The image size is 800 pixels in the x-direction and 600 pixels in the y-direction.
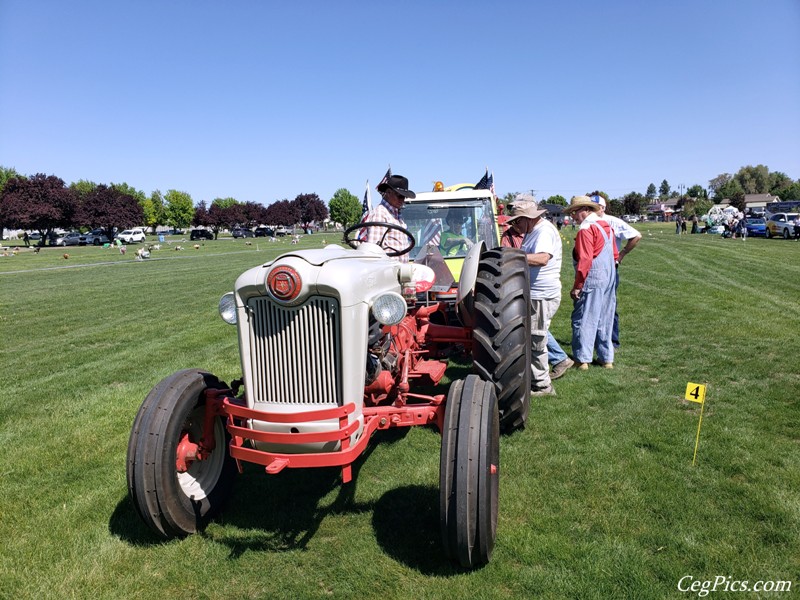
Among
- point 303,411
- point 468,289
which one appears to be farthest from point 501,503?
point 468,289

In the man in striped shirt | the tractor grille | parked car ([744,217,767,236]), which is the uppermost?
the man in striped shirt

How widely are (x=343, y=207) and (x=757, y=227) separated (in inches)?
3304

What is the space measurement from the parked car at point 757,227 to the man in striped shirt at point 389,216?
36050 millimetres

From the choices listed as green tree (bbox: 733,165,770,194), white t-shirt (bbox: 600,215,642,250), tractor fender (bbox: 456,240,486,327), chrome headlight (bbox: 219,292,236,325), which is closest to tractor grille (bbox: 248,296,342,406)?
chrome headlight (bbox: 219,292,236,325)

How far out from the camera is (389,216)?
4941mm

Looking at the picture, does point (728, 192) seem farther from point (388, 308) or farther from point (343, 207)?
point (388, 308)

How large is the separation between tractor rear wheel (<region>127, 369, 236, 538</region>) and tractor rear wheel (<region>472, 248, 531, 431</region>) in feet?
6.10

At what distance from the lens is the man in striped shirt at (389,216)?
4645mm

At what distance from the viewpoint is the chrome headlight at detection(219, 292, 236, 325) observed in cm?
306

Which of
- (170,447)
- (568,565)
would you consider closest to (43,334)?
(170,447)

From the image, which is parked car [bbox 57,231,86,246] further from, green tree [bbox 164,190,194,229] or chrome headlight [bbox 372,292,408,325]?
chrome headlight [bbox 372,292,408,325]

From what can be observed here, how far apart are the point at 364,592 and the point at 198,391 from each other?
1465mm

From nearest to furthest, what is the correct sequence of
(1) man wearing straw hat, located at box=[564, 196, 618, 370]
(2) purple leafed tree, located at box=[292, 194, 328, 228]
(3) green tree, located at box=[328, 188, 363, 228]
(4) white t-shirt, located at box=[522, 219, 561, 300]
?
(4) white t-shirt, located at box=[522, 219, 561, 300]
(1) man wearing straw hat, located at box=[564, 196, 618, 370]
(2) purple leafed tree, located at box=[292, 194, 328, 228]
(3) green tree, located at box=[328, 188, 363, 228]

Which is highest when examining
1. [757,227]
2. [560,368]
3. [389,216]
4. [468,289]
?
[389,216]
